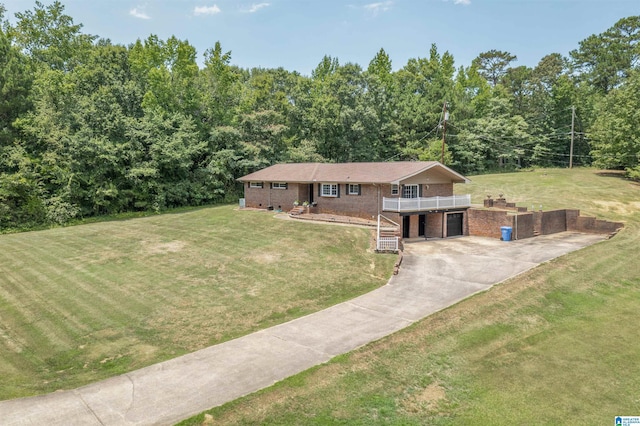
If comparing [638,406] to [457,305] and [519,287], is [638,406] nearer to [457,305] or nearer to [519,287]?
[457,305]

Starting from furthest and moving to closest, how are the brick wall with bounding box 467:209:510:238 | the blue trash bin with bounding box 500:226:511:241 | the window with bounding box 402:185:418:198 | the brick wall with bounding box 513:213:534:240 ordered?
the window with bounding box 402:185:418:198 → the brick wall with bounding box 467:209:510:238 → the brick wall with bounding box 513:213:534:240 → the blue trash bin with bounding box 500:226:511:241

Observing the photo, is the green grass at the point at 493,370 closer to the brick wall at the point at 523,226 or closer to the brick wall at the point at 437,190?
the brick wall at the point at 523,226

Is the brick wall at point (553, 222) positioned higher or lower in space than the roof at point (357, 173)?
lower

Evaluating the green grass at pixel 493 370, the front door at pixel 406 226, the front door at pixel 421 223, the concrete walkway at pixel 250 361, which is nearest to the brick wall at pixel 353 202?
the front door at pixel 406 226

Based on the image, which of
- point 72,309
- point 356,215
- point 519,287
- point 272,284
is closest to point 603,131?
point 356,215

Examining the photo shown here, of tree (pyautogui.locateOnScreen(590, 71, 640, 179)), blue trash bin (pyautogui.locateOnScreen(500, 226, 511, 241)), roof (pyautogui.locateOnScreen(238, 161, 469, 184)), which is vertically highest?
tree (pyautogui.locateOnScreen(590, 71, 640, 179))

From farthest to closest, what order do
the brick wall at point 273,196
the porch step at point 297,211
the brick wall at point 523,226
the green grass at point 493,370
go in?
1. the brick wall at point 273,196
2. the porch step at point 297,211
3. the brick wall at point 523,226
4. the green grass at point 493,370

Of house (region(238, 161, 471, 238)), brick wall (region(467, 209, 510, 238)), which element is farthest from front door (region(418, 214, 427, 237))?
brick wall (region(467, 209, 510, 238))

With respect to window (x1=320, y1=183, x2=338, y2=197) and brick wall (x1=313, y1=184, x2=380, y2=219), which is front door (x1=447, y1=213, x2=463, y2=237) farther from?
window (x1=320, y1=183, x2=338, y2=197)
